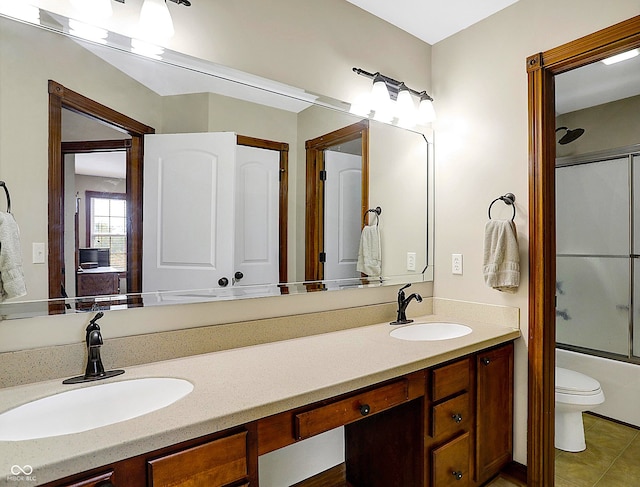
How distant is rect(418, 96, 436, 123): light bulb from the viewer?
2.29 m

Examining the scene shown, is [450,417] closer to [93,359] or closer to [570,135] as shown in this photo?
[93,359]

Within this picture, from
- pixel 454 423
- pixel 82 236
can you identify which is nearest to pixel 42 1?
pixel 82 236

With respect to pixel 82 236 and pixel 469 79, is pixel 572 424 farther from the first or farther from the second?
pixel 82 236

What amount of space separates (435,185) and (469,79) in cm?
62

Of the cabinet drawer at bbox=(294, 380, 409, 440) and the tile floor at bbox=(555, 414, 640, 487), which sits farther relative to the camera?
the tile floor at bbox=(555, 414, 640, 487)

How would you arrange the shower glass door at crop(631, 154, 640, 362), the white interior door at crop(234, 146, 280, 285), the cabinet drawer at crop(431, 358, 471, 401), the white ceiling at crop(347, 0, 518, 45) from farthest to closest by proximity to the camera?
the shower glass door at crop(631, 154, 640, 362), the white ceiling at crop(347, 0, 518, 45), the white interior door at crop(234, 146, 280, 285), the cabinet drawer at crop(431, 358, 471, 401)

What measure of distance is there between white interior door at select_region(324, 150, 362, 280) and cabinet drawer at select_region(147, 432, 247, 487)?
3.35ft

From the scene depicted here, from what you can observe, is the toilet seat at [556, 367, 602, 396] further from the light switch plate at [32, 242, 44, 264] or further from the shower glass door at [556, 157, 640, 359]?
the light switch plate at [32, 242, 44, 264]

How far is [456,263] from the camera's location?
2277 mm

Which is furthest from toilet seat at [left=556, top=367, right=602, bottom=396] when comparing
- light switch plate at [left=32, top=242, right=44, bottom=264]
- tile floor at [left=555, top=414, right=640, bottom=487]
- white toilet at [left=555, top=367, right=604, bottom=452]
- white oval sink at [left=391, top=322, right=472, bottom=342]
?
light switch plate at [left=32, top=242, right=44, bottom=264]

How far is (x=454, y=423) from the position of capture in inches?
65.7

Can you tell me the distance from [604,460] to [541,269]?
129cm

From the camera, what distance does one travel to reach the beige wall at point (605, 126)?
9.78ft

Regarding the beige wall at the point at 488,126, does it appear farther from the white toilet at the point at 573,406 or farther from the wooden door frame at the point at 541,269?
the white toilet at the point at 573,406
